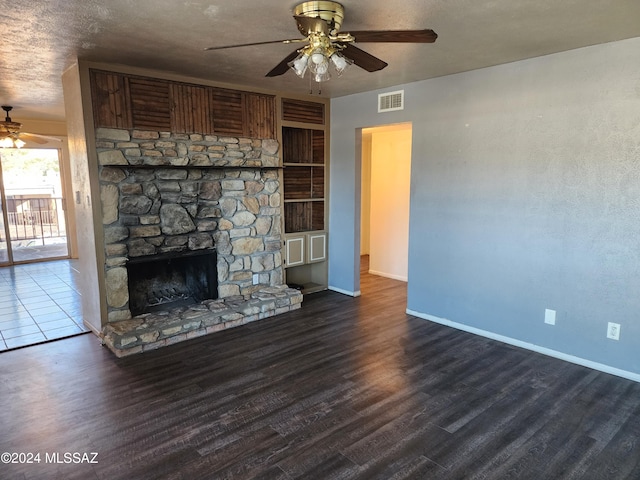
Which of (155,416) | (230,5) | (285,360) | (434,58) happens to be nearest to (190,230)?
(285,360)

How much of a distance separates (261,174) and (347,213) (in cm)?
123

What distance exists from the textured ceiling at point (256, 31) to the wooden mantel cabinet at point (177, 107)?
19 centimetres

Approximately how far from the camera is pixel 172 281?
177 inches

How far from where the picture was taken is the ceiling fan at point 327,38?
203 centimetres

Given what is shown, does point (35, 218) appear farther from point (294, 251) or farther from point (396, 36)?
point (396, 36)

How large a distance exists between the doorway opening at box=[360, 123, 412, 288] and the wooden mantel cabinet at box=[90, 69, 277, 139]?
1955 millimetres

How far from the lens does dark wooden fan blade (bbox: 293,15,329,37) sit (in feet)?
6.55

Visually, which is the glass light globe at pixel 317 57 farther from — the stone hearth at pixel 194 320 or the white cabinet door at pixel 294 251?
the white cabinet door at pixel 294 251

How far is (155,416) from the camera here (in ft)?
8.43

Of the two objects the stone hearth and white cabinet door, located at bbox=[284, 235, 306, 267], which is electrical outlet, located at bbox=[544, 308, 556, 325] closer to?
the stone hearth

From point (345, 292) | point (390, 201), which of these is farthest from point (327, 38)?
point (390, 201)

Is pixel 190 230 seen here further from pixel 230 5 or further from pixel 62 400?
pixel 230 5

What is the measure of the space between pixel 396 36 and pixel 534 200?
82.9 inches

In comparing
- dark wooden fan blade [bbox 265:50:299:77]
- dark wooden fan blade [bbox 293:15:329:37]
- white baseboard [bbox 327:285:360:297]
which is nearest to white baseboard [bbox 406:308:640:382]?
white baseboard [bbox 327:285:360:297]
